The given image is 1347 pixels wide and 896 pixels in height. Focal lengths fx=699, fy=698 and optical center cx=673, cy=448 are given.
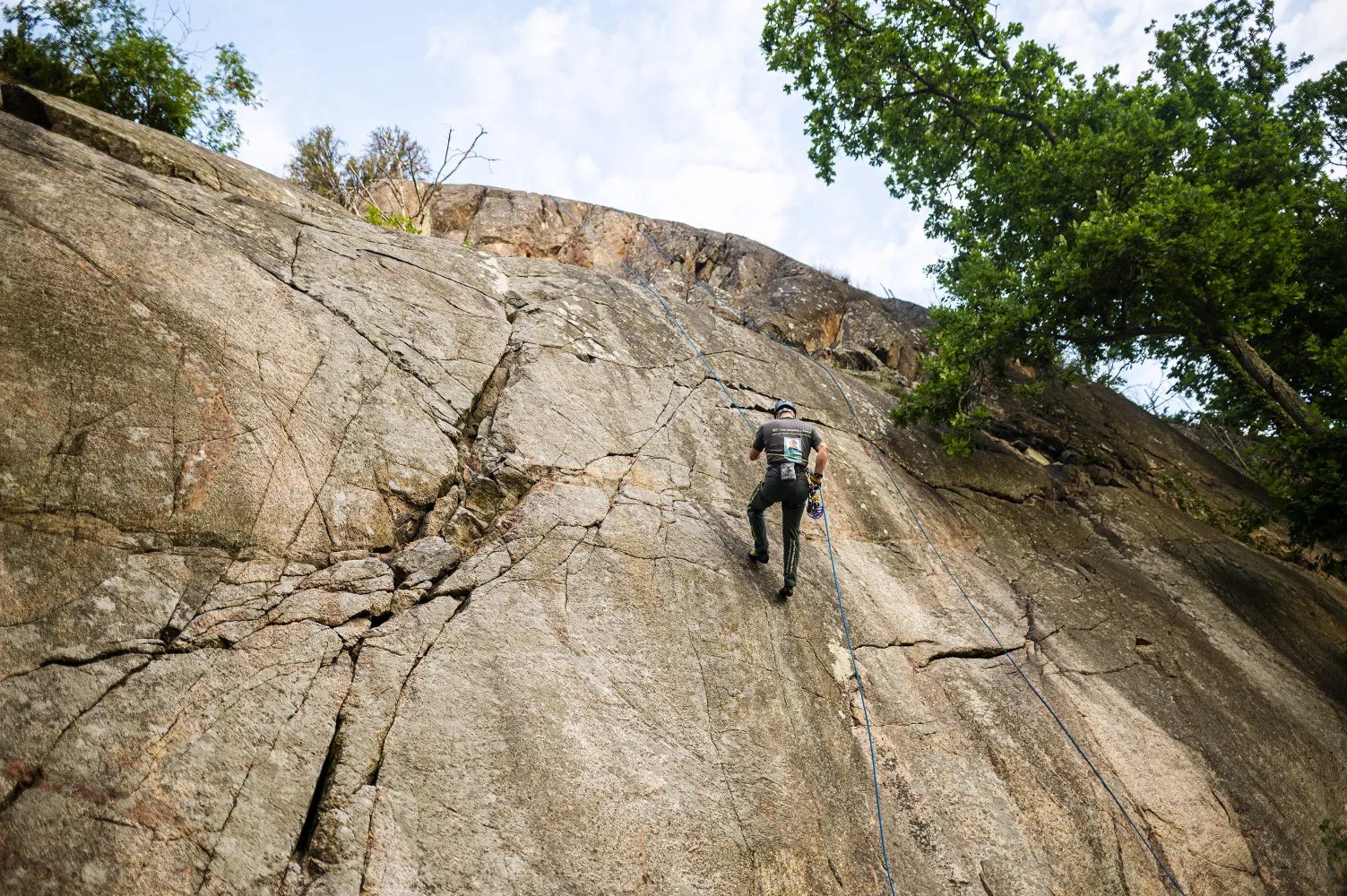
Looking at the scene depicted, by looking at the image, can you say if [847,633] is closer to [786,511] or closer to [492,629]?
[786,511]

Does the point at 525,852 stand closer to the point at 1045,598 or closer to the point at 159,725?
the point at 159,725

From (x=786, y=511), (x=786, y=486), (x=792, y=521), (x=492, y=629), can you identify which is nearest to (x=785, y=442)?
(x=786, y=486)

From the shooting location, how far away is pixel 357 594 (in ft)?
17.6

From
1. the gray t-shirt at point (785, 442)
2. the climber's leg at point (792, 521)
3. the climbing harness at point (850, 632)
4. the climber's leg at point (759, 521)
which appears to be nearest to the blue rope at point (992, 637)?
the climbing harness at point (850, 632)

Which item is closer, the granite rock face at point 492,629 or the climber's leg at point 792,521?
the granite rock face at point 492,629

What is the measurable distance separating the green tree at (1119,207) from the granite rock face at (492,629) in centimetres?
333

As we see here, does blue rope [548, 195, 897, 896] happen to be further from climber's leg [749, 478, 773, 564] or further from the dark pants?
climber's leg [749, 478, 773, 564]

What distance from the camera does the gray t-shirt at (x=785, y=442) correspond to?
7.11 metres

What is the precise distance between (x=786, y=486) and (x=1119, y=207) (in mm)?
9171

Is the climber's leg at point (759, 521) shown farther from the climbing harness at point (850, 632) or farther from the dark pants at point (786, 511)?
the climbing harness at point (850, 632)

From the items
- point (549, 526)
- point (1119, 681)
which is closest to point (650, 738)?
point (549, 526)

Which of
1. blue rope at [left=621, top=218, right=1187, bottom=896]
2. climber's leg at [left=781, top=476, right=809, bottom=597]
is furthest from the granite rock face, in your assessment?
climber's leg at [left=781, top=476, right=809, bottom=597]

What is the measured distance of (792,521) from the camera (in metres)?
7.09

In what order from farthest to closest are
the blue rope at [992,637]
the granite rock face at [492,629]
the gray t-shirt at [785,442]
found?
the gray t-shirt at [785,442] < the blue rope at [992,637] < the granite rock face at [492,629]
